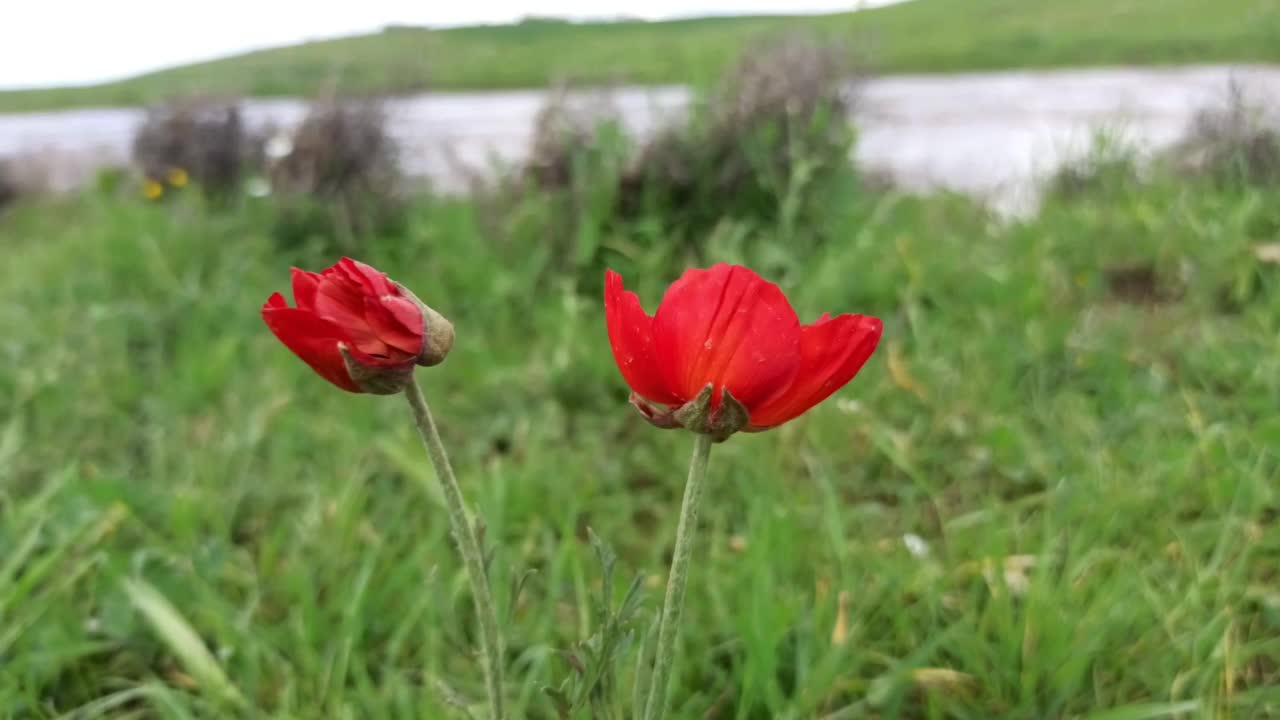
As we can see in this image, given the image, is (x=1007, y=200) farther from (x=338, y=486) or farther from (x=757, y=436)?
(x=338, y=486)

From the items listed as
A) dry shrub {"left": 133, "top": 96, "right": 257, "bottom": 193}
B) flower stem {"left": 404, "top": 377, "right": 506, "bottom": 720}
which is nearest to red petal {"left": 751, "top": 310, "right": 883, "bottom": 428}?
flower stem {"left": 404, "top": 377, "right": 506, "bottom": 720}

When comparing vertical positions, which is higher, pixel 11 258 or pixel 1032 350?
pixel 11 258

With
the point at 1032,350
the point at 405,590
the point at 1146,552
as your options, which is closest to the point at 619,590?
the point at 405,590

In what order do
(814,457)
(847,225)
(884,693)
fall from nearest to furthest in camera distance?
(884,693)
(814,457)
(847,225)

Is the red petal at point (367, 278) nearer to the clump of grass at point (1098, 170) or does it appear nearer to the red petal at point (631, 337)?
the red petal at point (631, 337)

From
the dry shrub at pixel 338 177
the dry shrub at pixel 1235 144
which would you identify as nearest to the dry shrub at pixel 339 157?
the dry shrub at pixel 338 177

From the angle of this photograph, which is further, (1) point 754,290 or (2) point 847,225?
(2) point 847,225

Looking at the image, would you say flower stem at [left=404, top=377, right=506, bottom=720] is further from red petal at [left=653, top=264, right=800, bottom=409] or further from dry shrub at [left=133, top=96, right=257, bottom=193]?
dry shrub at [left=133, top=96, right=257, bottom=193]
